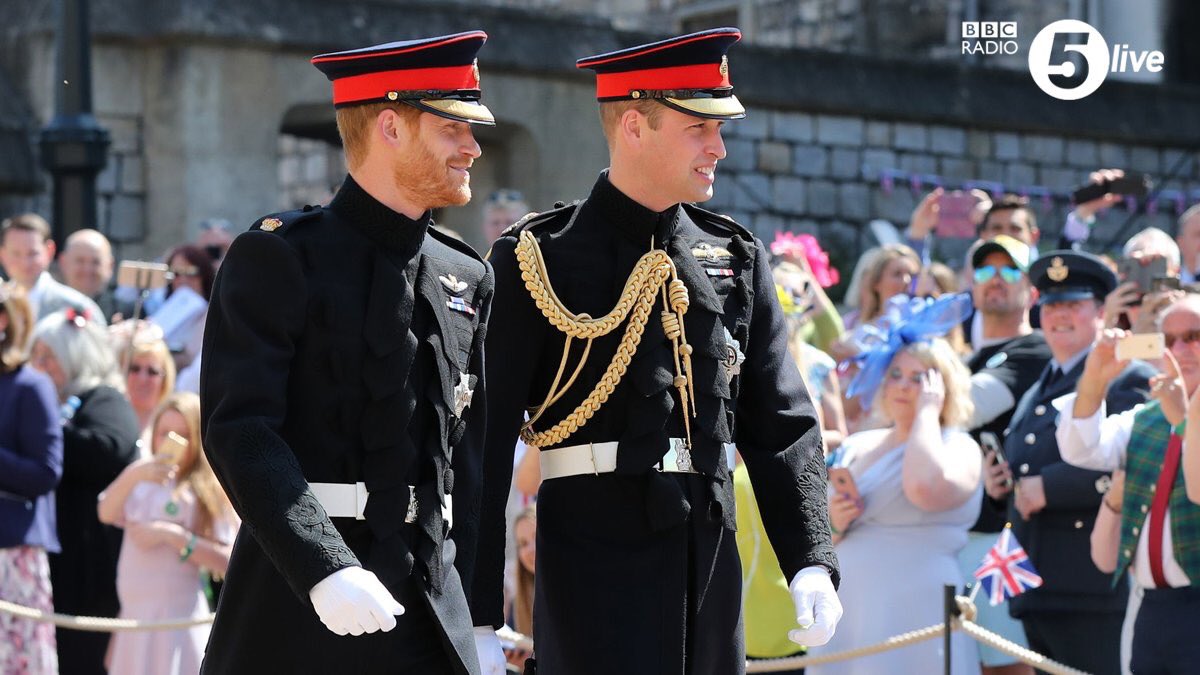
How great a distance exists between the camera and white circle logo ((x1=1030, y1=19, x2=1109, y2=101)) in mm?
12883

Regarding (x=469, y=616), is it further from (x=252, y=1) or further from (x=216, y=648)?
(x=252, y=1)

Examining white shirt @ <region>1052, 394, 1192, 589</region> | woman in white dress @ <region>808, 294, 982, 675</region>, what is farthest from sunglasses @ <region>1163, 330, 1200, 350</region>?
woman in white dress @ <region>808, 294, 982, 675</region>

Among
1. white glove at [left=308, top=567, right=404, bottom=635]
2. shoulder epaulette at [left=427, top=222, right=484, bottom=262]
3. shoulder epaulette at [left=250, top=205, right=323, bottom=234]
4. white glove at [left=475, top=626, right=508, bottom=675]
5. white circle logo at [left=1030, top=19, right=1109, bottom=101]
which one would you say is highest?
white circle logo at [left=1030, top=19, right=1109, bottom=101]

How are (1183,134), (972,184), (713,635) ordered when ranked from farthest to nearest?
1. (1183,134)
2. (972,184)
3. (713,635)

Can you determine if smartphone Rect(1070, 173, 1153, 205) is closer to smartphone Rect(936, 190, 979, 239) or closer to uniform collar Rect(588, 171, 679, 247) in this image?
smartphone Rect(936, 190, 979, 239)

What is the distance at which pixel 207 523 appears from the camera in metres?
7.73

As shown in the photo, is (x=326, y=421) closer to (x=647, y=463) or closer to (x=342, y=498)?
(x=342, y=498)

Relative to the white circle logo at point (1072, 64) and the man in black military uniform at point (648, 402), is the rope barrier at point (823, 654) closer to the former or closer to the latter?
the man in black military uniform at point (648, 402)

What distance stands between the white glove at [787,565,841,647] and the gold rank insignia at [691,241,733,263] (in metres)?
0.73

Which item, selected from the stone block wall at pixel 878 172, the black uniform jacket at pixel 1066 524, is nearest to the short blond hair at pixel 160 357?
the black uniform jacket at pixel 1066 524

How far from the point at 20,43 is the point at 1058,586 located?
8.55m

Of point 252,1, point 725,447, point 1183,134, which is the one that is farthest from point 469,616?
point 1183,134

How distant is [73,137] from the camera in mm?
10961

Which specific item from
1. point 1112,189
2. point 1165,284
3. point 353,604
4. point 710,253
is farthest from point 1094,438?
point 353,604
